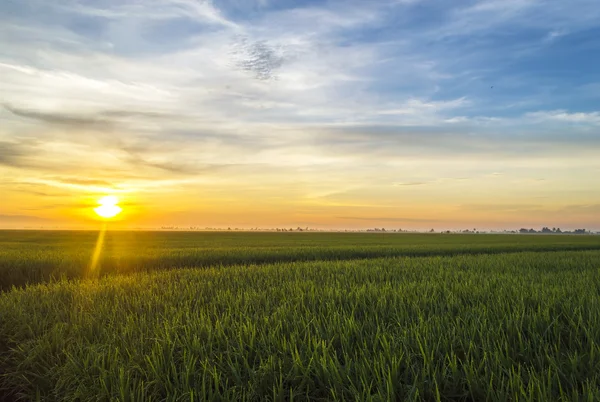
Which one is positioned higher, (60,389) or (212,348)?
(212,348)

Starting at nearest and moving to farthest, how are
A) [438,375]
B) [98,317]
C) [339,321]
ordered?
[438,375] < [339,321] < [98,317]

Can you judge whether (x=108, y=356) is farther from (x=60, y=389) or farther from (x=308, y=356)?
(x=308, y=356)

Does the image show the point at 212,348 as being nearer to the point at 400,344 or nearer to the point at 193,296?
the point at 400,344

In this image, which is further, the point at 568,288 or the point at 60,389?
the point at 568,288

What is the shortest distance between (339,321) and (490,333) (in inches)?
65.7

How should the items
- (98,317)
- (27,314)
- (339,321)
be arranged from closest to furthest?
(339,321)
(98,317)
(27,314)

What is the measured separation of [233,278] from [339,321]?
5824 millimetres

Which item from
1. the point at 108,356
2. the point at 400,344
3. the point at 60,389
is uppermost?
the point at 400,344

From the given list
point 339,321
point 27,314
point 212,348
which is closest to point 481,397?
point 339,321

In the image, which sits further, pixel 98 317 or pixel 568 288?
pixel 568 288

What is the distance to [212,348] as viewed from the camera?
456cm

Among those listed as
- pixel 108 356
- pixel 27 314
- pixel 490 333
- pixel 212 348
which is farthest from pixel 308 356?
pixel 27 314

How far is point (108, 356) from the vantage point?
15.3ft

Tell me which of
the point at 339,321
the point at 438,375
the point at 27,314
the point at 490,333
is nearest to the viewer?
the point at 438,375
